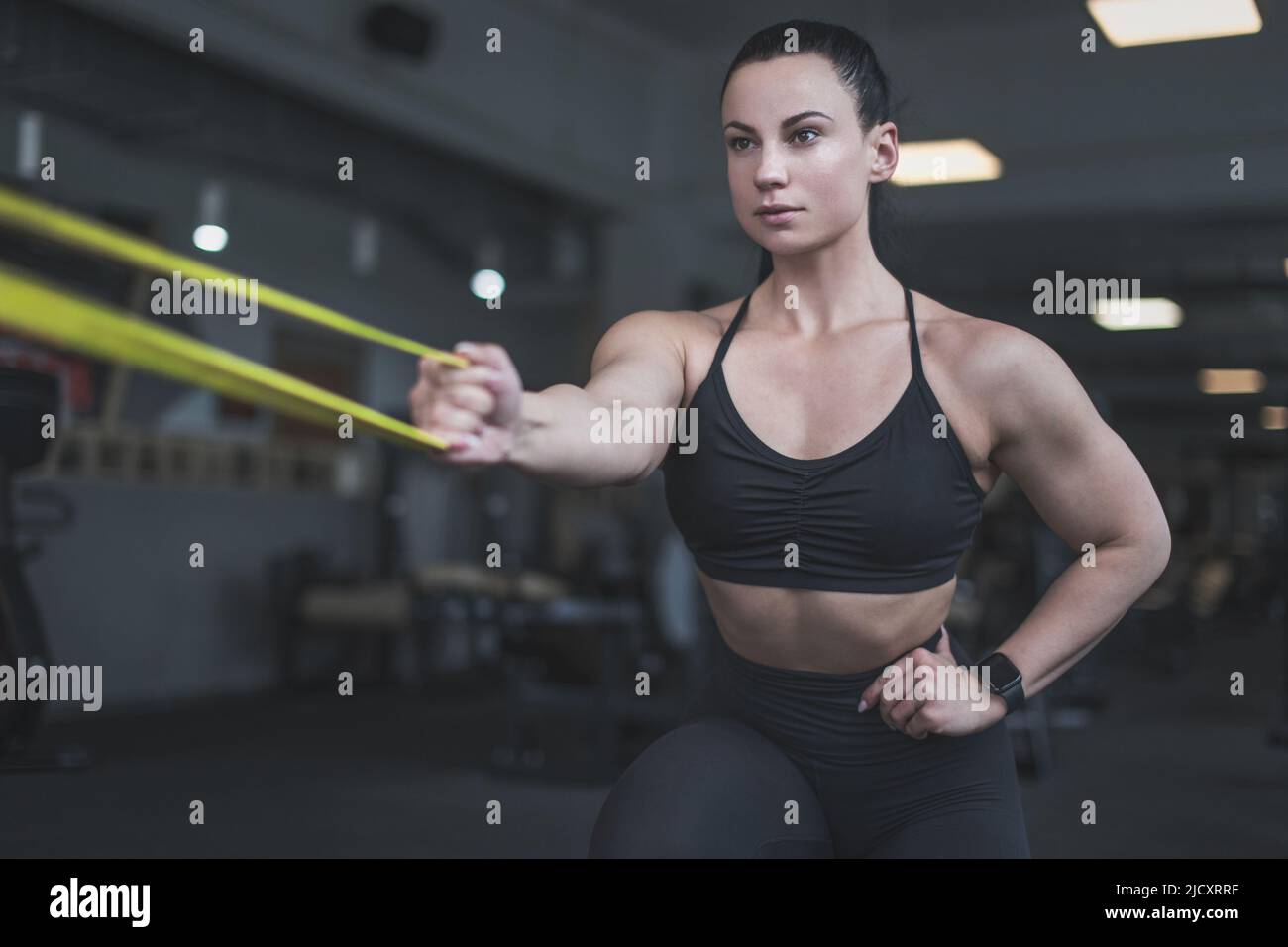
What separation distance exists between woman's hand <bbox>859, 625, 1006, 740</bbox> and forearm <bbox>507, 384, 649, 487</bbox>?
1.10ft

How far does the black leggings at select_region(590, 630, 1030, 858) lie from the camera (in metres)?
1.18

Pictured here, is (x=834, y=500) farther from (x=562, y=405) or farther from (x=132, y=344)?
(x=132, y=344)

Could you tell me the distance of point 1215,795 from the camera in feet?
13.8

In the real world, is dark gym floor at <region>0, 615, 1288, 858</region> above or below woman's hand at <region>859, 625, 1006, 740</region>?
below

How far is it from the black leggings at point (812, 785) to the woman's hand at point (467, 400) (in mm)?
465

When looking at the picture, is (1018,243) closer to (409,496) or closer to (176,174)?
(409,496)

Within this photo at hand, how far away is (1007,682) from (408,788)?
10.3ft

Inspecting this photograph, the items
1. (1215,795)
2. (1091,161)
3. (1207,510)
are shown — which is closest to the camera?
(1215,795)

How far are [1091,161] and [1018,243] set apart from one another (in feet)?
6.05

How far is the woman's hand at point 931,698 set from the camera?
1190mm

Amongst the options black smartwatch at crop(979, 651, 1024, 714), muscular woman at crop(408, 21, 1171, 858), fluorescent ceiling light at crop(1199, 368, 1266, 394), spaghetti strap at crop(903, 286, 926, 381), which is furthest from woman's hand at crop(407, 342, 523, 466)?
fluorescent ceiling light at crop(1199, 368, 1266, 394)

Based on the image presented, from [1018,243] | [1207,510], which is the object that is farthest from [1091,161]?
[1207,510]

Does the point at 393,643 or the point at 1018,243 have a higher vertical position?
the point at 1018,243

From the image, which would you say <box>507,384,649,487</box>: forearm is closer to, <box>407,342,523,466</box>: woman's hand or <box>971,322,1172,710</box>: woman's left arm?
<box>407,342,523,466</box>: woman's hand
